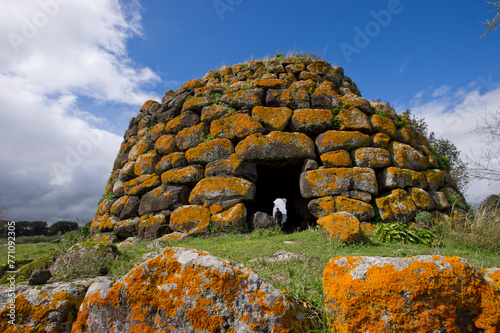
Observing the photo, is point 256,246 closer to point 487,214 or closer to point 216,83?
point 487,214

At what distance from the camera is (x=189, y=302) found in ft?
6.79

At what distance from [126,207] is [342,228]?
6337mm

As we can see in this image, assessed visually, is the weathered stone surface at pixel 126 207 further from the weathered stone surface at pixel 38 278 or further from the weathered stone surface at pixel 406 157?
the weathered stone surface at pixel 406 157

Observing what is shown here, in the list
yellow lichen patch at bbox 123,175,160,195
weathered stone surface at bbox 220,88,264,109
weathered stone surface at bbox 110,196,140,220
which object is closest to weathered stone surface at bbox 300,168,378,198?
weathered stone surface at bbox 220,88,264,109

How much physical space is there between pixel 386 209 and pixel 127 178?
318 inches

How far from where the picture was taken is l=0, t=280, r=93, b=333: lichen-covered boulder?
2.26 meters

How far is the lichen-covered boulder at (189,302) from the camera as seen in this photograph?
1995 millimetres

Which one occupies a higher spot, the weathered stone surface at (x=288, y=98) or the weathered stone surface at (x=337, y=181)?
the weathered stone surface at (x=288, y=98)

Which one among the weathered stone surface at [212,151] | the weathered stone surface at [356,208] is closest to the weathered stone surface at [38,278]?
the weathered stone surface at [212,151]

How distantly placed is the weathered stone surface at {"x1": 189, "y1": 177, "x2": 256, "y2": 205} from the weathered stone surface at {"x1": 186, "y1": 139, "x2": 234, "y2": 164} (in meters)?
0.70

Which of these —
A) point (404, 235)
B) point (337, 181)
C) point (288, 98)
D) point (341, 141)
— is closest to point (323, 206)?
point (337, 181)

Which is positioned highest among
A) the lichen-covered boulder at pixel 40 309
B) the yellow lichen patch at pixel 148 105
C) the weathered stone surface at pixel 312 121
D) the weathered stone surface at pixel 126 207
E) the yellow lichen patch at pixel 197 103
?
the yellow lichen patch at pixel 148 105

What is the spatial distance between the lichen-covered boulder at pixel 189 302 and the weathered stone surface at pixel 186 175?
17.5 ft

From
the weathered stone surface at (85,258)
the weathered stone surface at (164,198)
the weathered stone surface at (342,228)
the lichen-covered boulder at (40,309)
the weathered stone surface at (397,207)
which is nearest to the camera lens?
the lichen-covered boulder at (40,309)
